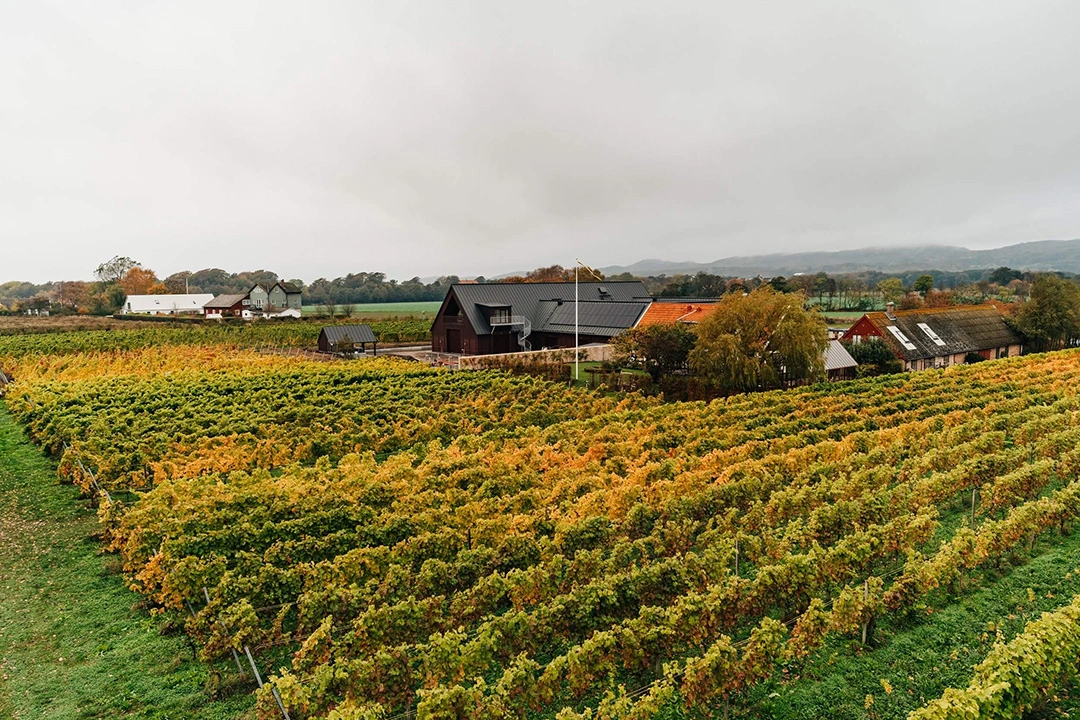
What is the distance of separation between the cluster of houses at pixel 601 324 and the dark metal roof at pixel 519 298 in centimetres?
9

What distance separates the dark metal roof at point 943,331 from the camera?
1924 inches

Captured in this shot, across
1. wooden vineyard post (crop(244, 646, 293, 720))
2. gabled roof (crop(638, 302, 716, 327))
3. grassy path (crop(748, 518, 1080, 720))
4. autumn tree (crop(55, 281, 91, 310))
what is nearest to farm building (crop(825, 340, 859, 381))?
gabled roof (crop(638, 302, 716, 327))

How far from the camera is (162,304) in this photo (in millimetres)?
114062

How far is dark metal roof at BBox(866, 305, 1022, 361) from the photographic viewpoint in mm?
48875

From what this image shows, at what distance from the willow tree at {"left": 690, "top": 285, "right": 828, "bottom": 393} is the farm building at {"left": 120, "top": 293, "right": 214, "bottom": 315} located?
4008 inches

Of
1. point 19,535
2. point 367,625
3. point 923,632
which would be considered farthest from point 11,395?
point 923,632

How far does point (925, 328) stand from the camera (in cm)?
5200

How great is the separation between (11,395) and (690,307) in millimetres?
44323

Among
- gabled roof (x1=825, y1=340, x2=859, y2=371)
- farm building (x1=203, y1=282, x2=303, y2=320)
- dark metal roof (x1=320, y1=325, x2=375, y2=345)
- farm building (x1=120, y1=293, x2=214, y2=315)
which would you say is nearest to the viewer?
gabled roof (x1=825, y1=340, x2=859, y2=371)

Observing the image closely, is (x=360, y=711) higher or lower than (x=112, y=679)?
higher

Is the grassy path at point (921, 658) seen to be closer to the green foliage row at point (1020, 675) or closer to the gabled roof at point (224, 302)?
the green foliage row at point (1020, 675)

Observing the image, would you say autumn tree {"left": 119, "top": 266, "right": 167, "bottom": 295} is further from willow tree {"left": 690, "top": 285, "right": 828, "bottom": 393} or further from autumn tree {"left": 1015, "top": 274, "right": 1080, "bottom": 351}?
autumn tree {"left": 1015, "top": 274, "right": 1080, "bottom": 351}

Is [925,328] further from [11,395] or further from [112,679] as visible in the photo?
[11,395]

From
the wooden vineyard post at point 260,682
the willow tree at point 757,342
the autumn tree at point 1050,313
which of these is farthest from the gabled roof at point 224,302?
the wooden vineyard post at point 260,682
